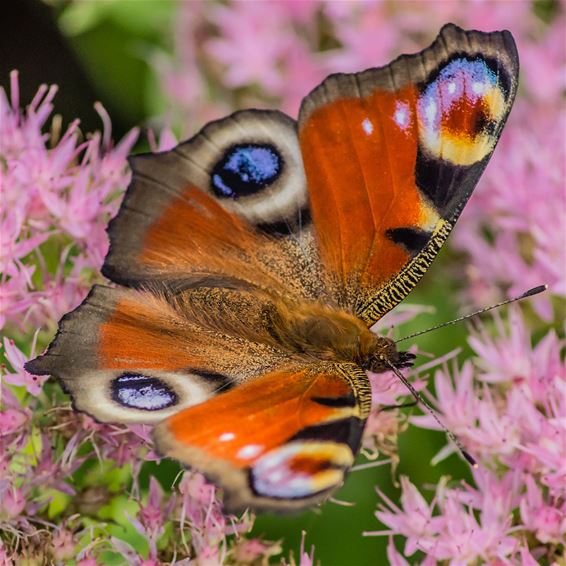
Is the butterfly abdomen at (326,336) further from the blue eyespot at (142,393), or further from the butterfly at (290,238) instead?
the blue eyespot at (142,393)

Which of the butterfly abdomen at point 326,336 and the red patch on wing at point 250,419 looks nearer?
the red patch on wing at point 250,419

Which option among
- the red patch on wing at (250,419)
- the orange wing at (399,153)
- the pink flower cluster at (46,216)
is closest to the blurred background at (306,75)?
the pink flower cluster at (46,216)

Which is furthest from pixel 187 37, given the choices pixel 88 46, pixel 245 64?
pixel 88 46

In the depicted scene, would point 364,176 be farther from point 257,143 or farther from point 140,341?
point 140,341

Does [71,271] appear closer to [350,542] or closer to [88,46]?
[350,542]

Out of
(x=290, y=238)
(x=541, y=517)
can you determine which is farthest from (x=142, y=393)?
(x=541, y=517)
